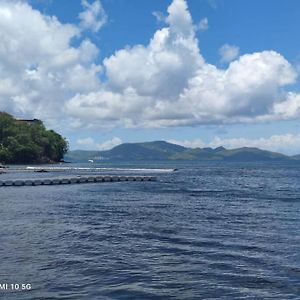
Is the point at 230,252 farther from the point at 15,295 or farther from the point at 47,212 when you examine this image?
the point at 47,212

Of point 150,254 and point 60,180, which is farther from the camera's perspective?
point 60,180

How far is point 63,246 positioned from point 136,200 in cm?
3320

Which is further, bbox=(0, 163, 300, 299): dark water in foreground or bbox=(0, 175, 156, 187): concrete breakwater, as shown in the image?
bbox=(0, 175, 156, 187): concrete breakwater

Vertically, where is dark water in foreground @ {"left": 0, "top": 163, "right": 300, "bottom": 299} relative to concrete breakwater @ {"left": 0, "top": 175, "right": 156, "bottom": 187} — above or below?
below

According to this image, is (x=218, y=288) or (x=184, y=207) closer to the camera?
(x=218, y=288)

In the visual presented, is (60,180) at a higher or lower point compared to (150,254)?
higher

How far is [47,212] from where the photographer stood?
1779 inches

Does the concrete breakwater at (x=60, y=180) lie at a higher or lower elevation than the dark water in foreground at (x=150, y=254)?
higher

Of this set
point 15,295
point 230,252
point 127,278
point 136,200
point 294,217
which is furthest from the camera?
point 136,200

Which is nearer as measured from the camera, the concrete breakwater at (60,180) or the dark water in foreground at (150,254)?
the dark water in foreground at (150,254)

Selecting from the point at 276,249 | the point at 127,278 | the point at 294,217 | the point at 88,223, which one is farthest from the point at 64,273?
the point at 294,217

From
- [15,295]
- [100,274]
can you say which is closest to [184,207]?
[100,274]

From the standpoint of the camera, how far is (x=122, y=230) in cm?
3466

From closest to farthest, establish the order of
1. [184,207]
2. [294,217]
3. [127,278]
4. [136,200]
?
1. [127,278]
2. [294,217]
3. [184,207]
4. [136,200]
